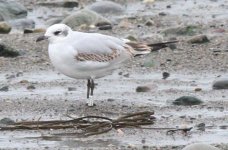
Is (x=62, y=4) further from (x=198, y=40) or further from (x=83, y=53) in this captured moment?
(x=83, y=53)

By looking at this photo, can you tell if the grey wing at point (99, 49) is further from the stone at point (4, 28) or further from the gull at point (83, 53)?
the stone at point (4, 28)

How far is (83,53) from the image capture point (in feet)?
29.2

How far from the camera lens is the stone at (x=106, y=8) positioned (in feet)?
48.2

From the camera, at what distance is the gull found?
29.1 feet

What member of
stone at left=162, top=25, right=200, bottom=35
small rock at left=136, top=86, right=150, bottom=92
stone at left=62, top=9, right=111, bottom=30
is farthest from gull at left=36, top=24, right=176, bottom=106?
stone at left=62, top=9, right=111, bottom=30

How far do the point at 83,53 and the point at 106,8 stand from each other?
5.88m

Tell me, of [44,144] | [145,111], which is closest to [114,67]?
[145,111]

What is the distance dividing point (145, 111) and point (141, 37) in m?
4.28

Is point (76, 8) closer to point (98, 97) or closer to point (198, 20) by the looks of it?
point (198, 20)

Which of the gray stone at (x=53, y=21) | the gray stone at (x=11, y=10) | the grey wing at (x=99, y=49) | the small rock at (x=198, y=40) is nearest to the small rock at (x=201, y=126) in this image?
the grey wing at (x=99, y=49)

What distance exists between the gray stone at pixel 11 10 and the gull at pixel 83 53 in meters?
5.13

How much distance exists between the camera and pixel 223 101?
29.2 feet

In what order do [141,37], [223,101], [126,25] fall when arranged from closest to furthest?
[223,101], [141,37], [126,25]

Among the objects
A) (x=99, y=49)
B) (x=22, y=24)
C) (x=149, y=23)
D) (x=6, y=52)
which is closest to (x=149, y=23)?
(x=149, y=23)
